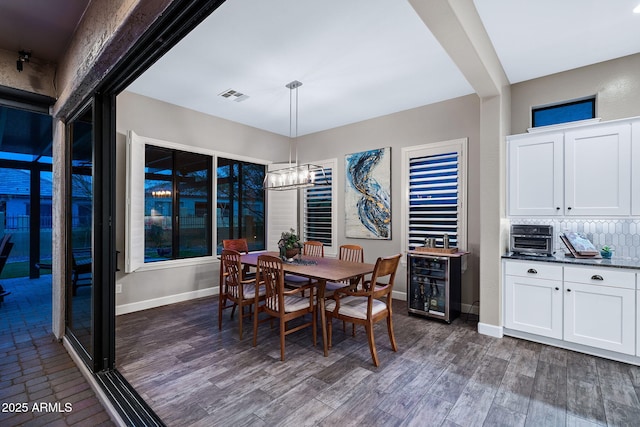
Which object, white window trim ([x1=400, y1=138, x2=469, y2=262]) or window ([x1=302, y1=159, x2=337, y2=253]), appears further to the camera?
window ([x1=302, y1=159, x2=337, y2=253])

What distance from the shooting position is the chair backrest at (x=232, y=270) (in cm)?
320

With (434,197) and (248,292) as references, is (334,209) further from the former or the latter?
(248,292)

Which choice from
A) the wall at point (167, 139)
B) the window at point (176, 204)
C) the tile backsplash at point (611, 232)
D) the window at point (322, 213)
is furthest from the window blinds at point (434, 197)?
the window at point (176, 204)

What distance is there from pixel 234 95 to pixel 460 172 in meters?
3.37

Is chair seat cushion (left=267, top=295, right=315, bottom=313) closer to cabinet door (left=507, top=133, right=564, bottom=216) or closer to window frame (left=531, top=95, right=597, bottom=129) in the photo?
cabinet door (left=507, top=133, right=564, bottom=216)

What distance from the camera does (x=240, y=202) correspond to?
214 inches

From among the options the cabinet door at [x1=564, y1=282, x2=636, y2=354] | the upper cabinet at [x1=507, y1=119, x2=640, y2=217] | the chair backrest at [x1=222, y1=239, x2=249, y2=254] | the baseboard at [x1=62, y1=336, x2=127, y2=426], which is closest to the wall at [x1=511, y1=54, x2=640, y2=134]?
the upper cabinet at [x1=507, y1=119, x2=640, y2=217]

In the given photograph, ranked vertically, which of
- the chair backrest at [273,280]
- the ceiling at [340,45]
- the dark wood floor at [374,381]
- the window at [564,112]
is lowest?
the dark wood floor at [374,381]

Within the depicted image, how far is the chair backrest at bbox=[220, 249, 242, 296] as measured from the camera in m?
3.20

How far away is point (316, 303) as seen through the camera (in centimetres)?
307

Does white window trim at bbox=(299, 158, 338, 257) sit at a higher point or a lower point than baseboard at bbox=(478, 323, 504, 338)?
higher

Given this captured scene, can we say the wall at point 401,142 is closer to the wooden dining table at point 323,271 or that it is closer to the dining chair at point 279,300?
the wooden dining table at point 323,271

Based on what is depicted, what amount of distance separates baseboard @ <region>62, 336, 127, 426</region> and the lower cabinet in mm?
3672

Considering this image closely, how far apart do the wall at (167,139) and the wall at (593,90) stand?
13.8 feet
